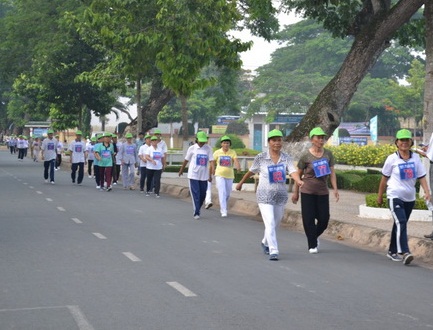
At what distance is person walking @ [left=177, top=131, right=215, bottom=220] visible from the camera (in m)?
21.3

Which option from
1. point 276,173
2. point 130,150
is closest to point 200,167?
point 276,173

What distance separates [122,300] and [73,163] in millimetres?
25781

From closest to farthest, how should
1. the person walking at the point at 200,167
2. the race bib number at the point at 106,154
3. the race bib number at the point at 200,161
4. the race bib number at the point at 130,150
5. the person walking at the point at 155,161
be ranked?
1. the person walking at the point at 200,167
2. the race bib number at the point at 200,161
3. the person walking at the point at 155,161
4. the race bib number at the point at 106,154
5. the race bib number at the point at 130,150

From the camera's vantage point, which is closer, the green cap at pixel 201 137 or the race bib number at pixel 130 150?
the green cap at pixel 201 137

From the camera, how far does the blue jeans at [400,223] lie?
1353cm

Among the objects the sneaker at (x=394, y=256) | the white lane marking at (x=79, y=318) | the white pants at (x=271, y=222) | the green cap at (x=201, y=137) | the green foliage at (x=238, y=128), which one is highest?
the green foliage at (x=238, y=128)

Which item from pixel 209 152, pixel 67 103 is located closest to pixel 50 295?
pixel 209 152

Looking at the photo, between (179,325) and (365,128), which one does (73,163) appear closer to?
(179,325)

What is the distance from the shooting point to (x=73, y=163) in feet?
115

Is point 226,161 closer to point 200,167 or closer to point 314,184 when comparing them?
point 200,167

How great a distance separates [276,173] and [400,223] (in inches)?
74.0

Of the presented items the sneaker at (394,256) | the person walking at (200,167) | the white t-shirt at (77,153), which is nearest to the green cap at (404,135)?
the sneaker at (394,256)

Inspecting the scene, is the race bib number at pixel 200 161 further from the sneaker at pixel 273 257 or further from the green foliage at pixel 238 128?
the green foliage at pixel 238 128

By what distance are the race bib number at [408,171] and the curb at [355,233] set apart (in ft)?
4.83
